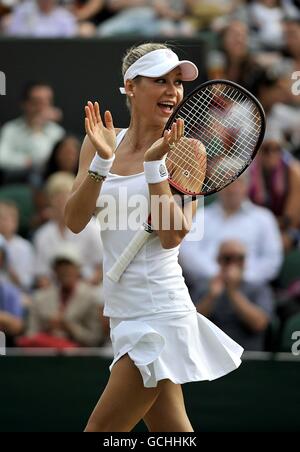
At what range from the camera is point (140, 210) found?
4.40 m

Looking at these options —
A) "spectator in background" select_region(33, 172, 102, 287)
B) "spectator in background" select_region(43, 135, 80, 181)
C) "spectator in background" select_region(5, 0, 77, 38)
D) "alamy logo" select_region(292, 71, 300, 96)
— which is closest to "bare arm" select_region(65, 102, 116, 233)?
"spectator in background" select_region(33, 172, 102, 287)

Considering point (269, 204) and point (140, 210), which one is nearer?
point (140, 210)

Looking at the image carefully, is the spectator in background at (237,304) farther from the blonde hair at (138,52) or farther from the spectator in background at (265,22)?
the blonde hair at (138,52)

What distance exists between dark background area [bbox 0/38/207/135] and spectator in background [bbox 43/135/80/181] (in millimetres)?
622

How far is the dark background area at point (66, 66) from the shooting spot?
10.2 metres

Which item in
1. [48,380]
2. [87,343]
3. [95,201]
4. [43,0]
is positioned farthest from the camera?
[43,0]

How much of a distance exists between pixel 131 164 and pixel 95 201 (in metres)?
0.23

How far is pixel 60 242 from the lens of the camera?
9.12m

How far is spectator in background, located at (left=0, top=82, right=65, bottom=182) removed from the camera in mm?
10031

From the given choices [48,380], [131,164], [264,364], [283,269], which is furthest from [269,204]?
[131,164]

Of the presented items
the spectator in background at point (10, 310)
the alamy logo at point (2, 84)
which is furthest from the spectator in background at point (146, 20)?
the spectator in background at point (10, 310)

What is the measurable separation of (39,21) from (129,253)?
Answer: 6891mm

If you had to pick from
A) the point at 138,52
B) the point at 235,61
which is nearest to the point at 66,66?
the point at 235,61
